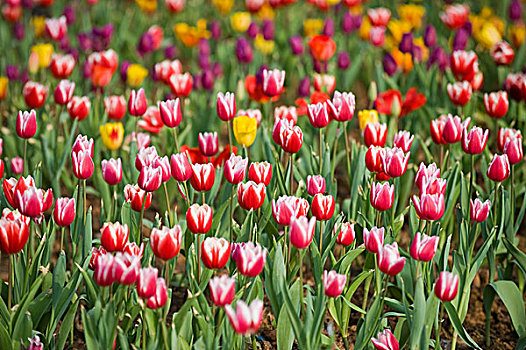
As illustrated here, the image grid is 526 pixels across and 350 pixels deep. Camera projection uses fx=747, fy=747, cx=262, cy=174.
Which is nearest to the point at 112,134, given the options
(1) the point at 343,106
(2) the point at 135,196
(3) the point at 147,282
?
(2) the point at 135,196

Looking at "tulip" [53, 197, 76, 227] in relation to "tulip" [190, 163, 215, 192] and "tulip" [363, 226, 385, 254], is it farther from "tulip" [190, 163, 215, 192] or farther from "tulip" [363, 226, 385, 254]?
"tulip" [363, 226, 385, 254]

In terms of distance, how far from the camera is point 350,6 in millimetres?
4988


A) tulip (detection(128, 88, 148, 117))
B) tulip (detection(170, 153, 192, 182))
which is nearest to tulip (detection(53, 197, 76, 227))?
tulip (detection(170, 153, 192, 182))

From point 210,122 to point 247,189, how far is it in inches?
61.3

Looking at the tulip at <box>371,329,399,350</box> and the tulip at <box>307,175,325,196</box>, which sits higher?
the tulip at <box>307,175,325,196</box>

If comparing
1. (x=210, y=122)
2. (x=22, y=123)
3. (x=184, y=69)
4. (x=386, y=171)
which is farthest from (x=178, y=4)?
(x=386, y=171)

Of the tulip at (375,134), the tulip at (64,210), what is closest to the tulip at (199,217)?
the tulip at (64,210)

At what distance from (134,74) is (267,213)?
1.70 metres

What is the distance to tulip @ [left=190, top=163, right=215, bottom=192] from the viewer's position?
226 centimetres

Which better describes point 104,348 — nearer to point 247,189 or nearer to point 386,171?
point 247,189

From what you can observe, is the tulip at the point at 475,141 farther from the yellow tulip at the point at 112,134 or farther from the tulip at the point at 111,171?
the yellow tulip at the point at 112,134

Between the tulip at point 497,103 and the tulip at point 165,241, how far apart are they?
1.63 metres

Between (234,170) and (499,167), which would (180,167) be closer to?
(234,170)

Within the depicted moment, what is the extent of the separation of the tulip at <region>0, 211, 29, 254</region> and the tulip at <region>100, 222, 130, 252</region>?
208mm
